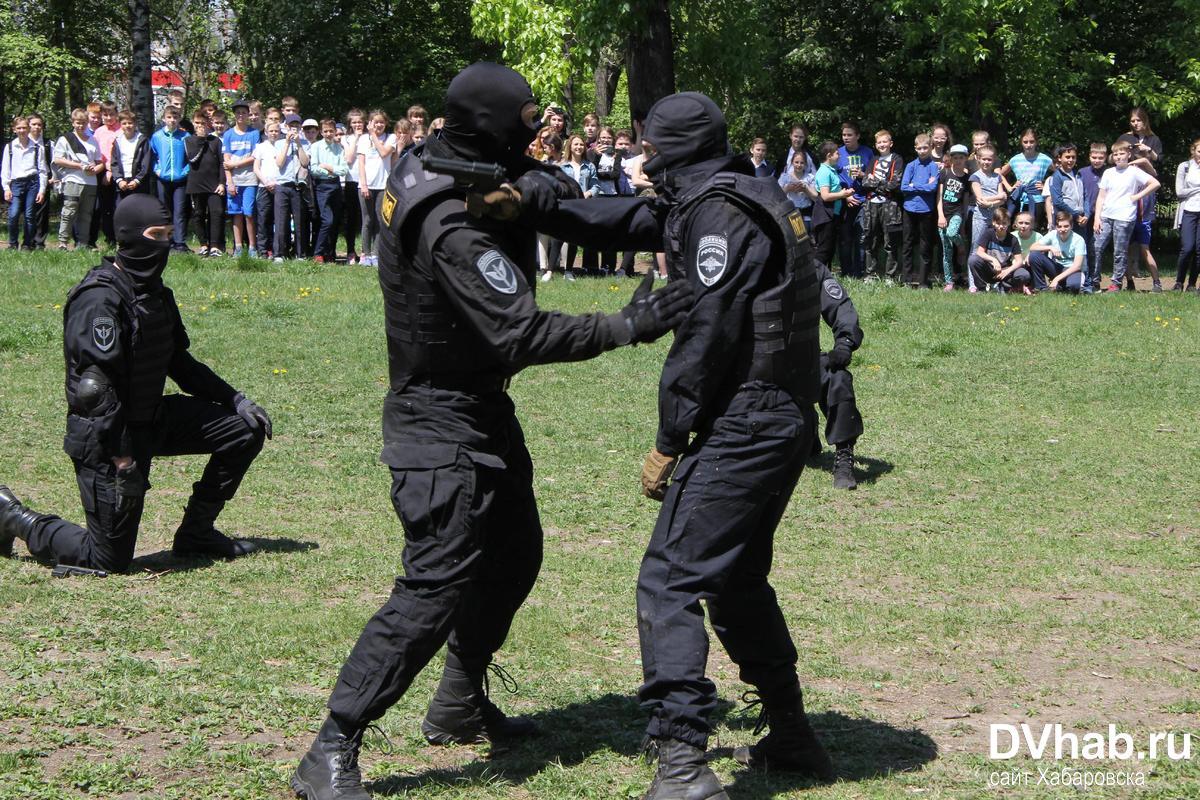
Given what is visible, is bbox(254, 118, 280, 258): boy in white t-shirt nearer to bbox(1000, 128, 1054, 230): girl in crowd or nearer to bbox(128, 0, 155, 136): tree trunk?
bbox(128, 0, 155, 136): tree trunk

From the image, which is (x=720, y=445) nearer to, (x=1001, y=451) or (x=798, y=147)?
(x=1001, y=451)

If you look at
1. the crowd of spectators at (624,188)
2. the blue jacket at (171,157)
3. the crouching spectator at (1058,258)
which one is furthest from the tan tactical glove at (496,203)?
the blue jacket at (171,157)

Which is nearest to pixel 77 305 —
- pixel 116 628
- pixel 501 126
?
pixel 116 628

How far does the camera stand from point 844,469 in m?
9.05

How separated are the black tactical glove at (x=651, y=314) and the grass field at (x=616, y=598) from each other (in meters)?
1.58

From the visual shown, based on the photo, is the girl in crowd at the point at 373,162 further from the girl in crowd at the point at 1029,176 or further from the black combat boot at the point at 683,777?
the black combat boot at the point at 683,777

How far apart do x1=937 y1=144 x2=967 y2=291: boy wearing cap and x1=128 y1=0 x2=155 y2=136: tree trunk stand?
14.3 m

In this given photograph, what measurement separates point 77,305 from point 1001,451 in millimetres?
6317

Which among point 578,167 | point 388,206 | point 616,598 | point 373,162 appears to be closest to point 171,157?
point 373,162

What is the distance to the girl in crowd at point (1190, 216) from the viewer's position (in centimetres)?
1762

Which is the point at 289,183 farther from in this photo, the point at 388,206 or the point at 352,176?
the point at 388,206

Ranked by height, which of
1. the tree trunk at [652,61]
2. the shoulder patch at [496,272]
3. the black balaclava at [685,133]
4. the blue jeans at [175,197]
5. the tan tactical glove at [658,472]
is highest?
the tree trunk at [652,61]

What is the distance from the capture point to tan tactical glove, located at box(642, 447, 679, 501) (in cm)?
459

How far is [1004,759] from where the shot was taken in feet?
16.1
